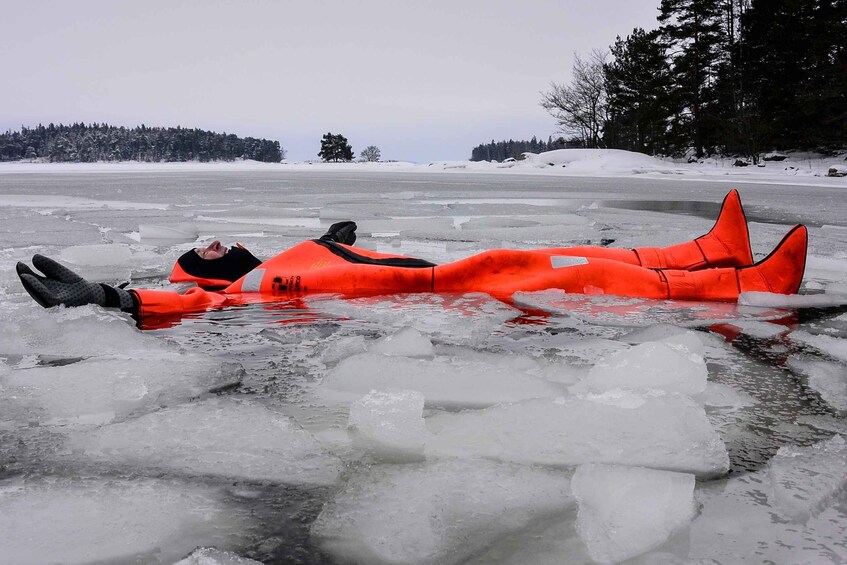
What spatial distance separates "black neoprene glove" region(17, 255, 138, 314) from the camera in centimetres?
212

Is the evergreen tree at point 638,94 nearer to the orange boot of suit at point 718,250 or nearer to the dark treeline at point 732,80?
the dark treeline at point 732,80

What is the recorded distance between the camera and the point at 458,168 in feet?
84.0

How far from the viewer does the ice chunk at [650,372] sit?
1.40 metres

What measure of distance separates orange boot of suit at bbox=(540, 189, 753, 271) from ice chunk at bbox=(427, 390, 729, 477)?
1.44 metres

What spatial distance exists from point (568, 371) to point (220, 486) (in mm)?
866

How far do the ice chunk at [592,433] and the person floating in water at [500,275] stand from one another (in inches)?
49.0

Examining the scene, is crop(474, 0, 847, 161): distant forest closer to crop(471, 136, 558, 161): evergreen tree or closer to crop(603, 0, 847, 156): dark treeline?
crop(603, 0, 847, 156): dark treeline

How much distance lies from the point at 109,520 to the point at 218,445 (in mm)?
256

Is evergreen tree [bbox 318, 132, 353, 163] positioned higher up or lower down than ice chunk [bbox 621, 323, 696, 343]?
higher up

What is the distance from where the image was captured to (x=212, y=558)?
2.61ft

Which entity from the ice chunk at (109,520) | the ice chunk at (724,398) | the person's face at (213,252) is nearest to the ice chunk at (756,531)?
the ice chunk at (724,398)

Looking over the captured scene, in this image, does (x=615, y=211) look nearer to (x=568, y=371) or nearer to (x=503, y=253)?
(x=503, y=253)

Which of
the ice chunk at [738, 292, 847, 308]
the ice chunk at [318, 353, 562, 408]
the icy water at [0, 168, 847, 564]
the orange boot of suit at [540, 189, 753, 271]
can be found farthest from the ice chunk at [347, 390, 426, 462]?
the ice chunk at [738, 292, 847, 308]

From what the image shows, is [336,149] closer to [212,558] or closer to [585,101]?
[585,101]
